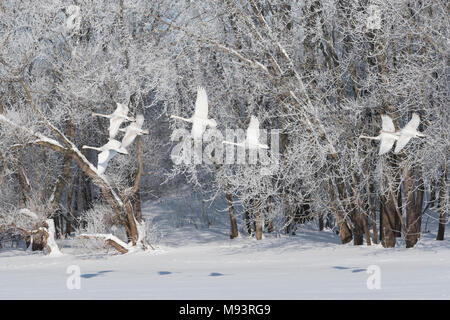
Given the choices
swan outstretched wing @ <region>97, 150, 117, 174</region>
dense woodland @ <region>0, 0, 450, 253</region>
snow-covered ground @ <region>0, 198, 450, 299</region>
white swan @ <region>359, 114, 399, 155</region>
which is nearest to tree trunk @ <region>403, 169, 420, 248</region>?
dense woodland @ <region>0, 0, 450, 253</region>

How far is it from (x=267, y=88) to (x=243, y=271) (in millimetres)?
4018

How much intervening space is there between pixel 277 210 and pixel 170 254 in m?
2.88

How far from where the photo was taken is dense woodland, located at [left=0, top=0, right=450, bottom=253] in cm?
1135

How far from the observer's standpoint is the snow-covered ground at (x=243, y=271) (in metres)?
6.83

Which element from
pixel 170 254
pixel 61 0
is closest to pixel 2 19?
pixel 61 0

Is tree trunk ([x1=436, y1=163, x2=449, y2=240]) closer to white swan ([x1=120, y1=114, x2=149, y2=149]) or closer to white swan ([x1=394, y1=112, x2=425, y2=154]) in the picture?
white swan ([x1=394, y1=112, x2=425, y2=154])

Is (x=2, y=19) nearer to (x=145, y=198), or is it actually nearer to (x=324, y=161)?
(x=324, y=161)

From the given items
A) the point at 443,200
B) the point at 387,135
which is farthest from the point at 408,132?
the point at 443,200

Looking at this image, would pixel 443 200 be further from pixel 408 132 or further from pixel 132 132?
pixel 132 132

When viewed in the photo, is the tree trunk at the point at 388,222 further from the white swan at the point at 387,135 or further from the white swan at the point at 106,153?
the white swan at the point at 106,153

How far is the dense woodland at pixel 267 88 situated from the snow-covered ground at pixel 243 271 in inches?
30.9

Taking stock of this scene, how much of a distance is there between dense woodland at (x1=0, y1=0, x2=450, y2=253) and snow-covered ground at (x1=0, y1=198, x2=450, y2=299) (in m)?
0.79

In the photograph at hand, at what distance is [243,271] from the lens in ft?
32.8

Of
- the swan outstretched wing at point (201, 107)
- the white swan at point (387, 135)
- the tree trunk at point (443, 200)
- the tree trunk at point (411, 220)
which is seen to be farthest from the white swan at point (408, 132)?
the swan outstretched wing at point (201, 107)
